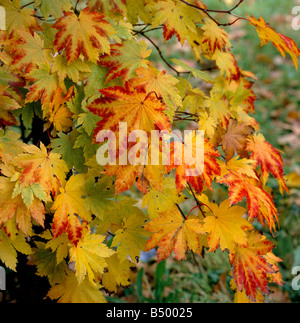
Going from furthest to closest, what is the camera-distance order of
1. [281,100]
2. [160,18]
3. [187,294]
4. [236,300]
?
[281,100], [187,294], [236,300], [160,18]

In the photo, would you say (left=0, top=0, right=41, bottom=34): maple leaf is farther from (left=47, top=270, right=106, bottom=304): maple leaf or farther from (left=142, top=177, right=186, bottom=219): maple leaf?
(left=47, top=270, right=106, bottom=304): maple leaf

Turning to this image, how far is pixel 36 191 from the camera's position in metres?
0.92

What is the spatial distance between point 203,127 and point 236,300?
0.65 metres

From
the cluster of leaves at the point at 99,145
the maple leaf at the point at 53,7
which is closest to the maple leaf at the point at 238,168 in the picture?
the cluster of leaves at the point at 99,145

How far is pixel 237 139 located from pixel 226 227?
323 mm

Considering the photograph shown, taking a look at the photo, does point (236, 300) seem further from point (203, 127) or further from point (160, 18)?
point (160, 18)

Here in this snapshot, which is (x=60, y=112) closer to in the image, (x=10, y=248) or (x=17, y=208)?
(x=17, y=208)

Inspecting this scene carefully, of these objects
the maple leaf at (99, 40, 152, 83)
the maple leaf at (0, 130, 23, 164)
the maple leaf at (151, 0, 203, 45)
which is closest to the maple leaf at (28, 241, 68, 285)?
the maple leaf at (0, 130, 23, 164)

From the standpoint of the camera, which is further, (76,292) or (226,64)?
(226,64)

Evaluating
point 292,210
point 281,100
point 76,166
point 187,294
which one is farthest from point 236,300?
point 281,100

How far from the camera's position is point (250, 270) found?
3.47 ft

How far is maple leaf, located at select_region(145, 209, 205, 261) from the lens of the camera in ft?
3.29

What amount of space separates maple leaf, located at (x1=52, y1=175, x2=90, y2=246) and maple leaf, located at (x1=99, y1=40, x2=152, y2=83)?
35cm

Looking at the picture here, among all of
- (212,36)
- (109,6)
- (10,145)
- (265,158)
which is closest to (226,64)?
(212,36)
